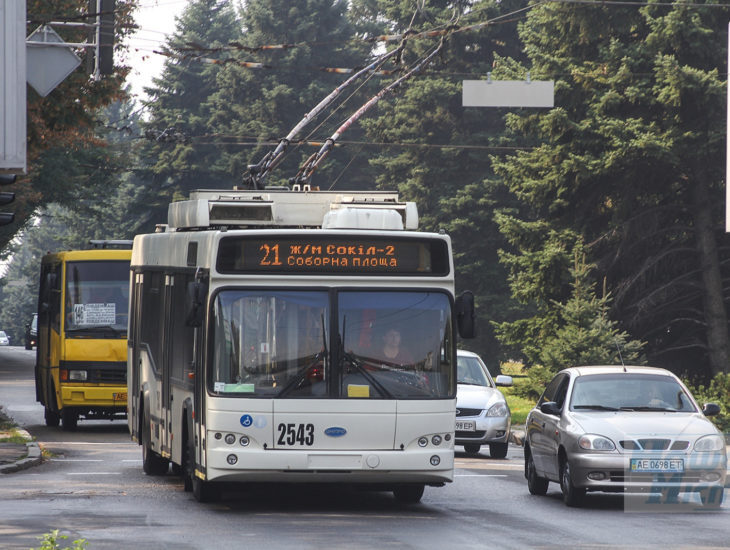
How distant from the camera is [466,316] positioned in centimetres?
1494

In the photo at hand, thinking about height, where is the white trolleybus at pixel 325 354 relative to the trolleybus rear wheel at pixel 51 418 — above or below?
above

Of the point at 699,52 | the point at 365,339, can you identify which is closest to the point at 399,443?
the point at 365,339

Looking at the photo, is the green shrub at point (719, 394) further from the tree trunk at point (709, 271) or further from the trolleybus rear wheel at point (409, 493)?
the trolleybus rear wheel at point (409, 493)

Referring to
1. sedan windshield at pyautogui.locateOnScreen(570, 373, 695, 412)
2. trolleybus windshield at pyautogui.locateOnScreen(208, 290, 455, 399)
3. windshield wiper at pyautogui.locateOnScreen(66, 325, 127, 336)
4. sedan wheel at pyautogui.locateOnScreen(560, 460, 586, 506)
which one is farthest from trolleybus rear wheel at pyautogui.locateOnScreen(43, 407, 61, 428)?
trolleybus windshield at pyautogui.locateOnScreen(208, 290, 455, 399)

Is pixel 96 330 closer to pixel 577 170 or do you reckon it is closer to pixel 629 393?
pixel 629 393

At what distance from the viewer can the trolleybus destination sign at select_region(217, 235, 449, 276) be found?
49.3 feet

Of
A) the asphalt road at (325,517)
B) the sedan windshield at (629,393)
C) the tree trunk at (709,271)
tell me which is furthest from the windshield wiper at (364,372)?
the tree trunk at (709,271)

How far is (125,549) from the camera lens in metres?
12.2

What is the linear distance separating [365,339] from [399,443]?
1031mm

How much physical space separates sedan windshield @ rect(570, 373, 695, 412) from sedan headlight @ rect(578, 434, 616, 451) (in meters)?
0.87

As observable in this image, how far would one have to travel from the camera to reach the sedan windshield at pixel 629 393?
16.9 m

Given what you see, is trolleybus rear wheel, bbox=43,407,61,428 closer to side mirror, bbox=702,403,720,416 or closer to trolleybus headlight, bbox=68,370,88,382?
trolleybus headlight, bbox=68,370,88,382

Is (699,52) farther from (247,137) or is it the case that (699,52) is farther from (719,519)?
(247,137)

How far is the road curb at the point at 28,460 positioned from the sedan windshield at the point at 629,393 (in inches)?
291
